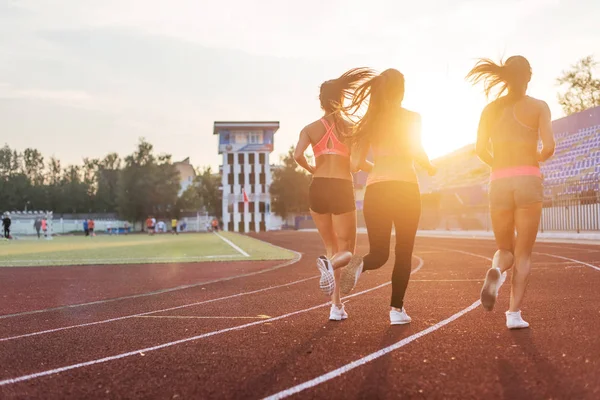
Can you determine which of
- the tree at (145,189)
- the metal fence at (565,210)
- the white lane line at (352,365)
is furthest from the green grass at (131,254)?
the tree at (145,189)

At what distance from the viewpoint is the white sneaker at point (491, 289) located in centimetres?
473

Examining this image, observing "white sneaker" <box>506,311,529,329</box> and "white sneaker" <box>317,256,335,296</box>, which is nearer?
"white sneaker" <box>506,311,529,329</box>

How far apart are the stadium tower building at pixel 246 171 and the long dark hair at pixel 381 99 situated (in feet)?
258

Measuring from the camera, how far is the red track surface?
3.39 meters

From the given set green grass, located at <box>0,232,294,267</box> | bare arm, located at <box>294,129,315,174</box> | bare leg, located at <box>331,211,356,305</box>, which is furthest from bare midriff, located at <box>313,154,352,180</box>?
green grass, located at <box>0,232,294,267</box>

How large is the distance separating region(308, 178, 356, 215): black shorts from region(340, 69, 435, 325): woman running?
400 millimetres

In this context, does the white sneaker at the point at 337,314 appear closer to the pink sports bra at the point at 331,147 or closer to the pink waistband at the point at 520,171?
the pink sports bra at the point at 331,147

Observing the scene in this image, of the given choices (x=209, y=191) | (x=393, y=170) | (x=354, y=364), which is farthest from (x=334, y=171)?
(x=209, y=191)

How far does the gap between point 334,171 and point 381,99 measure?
812 mm

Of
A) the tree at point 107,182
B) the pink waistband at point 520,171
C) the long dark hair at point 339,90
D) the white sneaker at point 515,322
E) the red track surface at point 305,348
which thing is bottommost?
the red track surface at point 305,348

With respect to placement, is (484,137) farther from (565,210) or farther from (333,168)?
(565,210)

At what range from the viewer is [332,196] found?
5.68m

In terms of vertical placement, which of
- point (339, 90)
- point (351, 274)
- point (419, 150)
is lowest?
point (351, 274)

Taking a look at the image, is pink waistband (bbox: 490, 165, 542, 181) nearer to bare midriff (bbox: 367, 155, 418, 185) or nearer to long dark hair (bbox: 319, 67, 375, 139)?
bare midriff (bbox: 367, 155, 418, 185)
